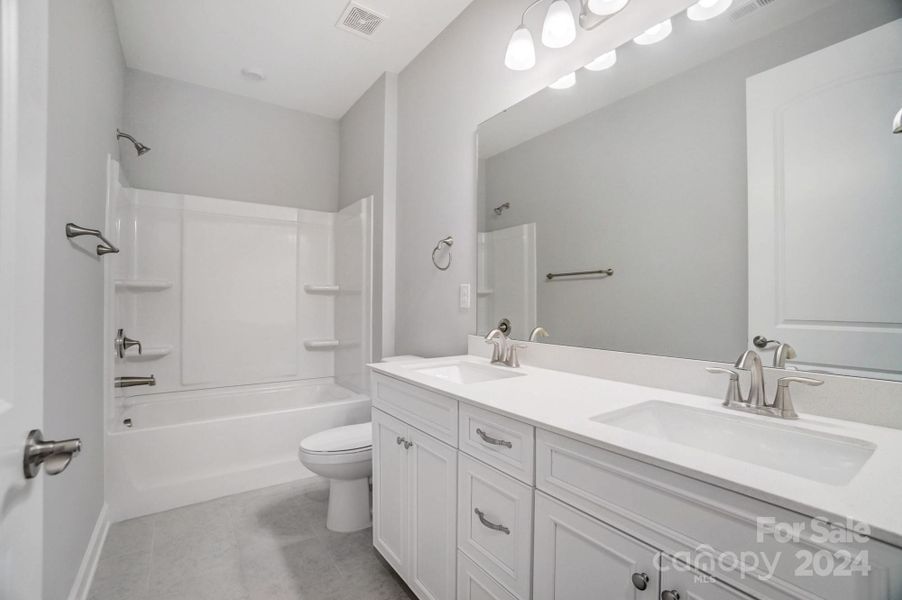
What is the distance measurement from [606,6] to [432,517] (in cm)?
181

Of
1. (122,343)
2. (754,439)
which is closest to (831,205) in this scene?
(754,439)

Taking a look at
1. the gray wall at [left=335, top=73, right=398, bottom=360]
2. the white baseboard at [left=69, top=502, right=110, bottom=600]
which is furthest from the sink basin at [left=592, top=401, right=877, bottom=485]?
the white baseboard at [left=69, top=502, right=110, bottom=600]

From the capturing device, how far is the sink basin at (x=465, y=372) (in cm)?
168

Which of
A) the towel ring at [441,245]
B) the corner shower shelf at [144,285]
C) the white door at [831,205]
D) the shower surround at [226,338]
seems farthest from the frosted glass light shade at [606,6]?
the corner shower shelf at [144,285]

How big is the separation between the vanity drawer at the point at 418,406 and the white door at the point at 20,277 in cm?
89

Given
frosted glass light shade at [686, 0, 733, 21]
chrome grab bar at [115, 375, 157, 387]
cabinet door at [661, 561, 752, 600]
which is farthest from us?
chrome grab bar at [115, 375, 157, 387]

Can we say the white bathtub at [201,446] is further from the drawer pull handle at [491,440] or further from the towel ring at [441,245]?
the drawer pull handle at [491,440]

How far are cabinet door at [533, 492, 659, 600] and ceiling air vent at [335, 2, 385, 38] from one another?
95.2 inches

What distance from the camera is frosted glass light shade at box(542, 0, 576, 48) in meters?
1.46

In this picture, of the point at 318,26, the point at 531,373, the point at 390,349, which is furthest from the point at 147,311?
the point at 531,373

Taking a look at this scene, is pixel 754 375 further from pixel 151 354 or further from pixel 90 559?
pixel 151 354

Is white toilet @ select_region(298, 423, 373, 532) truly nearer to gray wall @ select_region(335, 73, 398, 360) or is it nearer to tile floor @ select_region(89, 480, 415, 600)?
tile floor @ select_region(89, 480, 415, 600)

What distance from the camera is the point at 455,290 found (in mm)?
2166

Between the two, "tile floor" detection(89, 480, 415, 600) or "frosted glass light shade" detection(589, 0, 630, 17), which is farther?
"tile floor" detection(89, 480, 415, 600)
